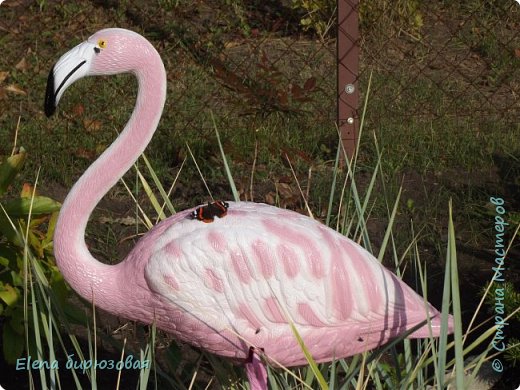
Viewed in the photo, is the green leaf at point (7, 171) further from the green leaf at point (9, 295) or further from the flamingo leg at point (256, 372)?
the flamingo leg at point (256, 372)

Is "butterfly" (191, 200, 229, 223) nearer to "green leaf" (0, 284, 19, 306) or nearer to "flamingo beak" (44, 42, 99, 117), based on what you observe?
"flamingo beak" (44, 42, 99, 117)

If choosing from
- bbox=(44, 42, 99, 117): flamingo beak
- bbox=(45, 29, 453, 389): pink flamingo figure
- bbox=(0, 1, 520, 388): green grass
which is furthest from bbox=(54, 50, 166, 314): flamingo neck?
bbox=(0, 1, 520, 388): green grass

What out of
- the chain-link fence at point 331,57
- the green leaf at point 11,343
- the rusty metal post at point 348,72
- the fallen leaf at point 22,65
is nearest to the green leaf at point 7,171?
the green leaf at point 11,343

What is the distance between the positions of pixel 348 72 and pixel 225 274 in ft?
6.75

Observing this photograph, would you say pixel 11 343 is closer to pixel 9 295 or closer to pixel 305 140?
pixel 9 295

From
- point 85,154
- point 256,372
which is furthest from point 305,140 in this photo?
point 256,372

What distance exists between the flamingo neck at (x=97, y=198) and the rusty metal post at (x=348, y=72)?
184 centimetres

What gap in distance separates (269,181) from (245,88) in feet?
1.60

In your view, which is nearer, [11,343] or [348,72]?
[11,343]

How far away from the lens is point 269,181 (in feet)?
13.4

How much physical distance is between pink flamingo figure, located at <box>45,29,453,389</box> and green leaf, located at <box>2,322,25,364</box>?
44 centimetres

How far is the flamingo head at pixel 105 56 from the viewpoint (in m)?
2.30

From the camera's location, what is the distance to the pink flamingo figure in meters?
2.27

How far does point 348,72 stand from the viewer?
4.14m
